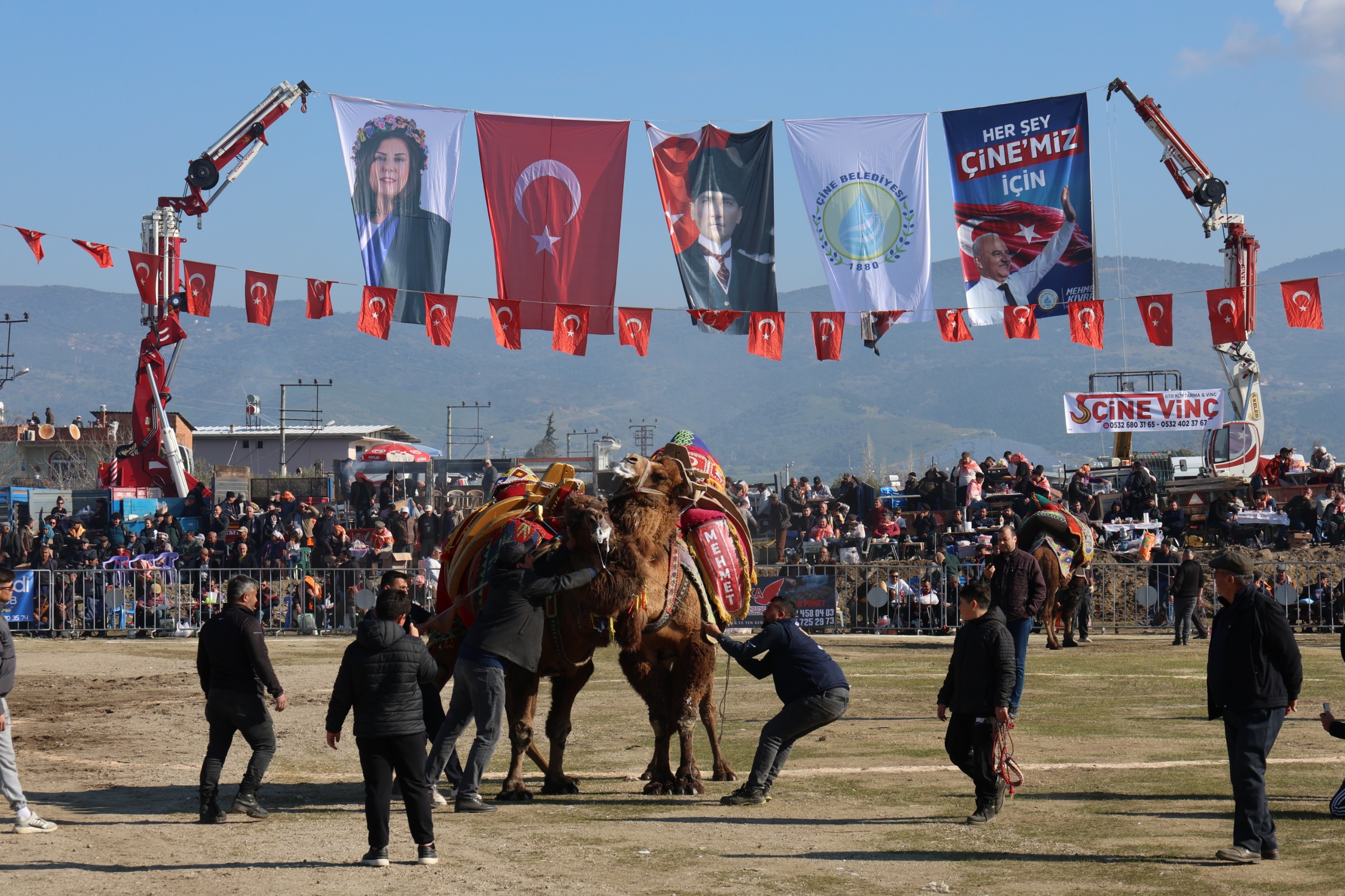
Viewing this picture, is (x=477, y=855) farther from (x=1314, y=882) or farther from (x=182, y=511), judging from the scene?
(x=182, y=511)

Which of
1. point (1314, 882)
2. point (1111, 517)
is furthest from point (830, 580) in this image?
point (1314, 882)

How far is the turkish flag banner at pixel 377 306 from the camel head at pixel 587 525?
18711 mm

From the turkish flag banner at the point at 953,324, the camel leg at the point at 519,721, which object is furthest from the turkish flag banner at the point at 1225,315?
the camel leg at the point at 519,721

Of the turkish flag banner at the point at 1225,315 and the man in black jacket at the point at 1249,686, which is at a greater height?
the turkish flag banner at the point at 1225,315

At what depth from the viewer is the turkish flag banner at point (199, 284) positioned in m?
27.0

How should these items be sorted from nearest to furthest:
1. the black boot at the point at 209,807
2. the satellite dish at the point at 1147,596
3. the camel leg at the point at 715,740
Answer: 1. the black boot at the point at 209,807
2. the camel leg at the point at 715,740
3. the satellite dish at the point at 1147,596

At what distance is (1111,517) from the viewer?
3275 centimetres

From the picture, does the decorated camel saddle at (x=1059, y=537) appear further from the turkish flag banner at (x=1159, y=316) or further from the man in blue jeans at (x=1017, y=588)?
the turkish flag banner at (x=1159, y=316)

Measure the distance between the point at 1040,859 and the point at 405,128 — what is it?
919 inches

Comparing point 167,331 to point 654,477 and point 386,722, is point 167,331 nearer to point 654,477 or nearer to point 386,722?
point 654,477

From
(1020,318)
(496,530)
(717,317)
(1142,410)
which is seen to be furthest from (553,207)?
(496,530)

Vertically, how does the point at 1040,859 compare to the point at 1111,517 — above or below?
below

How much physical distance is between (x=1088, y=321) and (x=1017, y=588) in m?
15.2

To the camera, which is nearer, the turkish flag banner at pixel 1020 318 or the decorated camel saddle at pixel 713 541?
the decorated camel saddle at pixel 713 541
